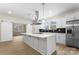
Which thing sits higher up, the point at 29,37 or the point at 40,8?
the point at 40,8

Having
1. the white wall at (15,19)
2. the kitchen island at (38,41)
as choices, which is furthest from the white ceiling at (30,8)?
the kitchen island at (38,41)

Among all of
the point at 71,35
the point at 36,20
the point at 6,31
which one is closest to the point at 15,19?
the point at 6,31

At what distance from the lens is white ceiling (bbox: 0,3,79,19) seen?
60.7 inches

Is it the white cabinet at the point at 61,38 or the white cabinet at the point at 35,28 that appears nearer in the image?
the white cabinet at the point at 35,28

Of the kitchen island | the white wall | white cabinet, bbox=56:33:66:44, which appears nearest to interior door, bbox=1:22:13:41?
the white wall

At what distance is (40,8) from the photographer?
165cm

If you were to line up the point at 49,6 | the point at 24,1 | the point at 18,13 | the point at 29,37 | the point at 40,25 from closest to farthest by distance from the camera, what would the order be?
the point at 24,1, the point at 49,6, the point at 18,13, the point at 40,25, the point at 29,37

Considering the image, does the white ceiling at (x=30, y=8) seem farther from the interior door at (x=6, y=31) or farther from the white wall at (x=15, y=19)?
the interior door at (x=6, y=31)

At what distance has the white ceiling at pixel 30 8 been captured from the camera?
60.7 inches

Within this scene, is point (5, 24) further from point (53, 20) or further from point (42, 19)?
point (53, 20)

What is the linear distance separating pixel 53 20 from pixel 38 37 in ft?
1.78

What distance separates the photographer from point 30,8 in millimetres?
1657
